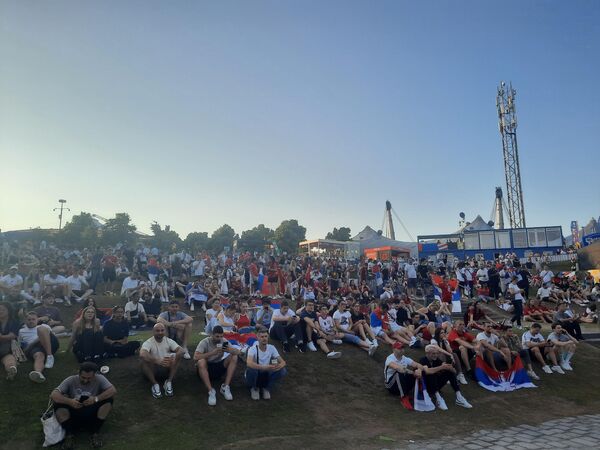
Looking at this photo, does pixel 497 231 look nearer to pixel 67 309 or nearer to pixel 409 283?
pixel 409 283

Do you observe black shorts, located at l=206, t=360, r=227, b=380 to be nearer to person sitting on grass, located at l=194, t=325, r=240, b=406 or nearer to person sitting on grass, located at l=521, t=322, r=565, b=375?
person sitting on grass, located at l=194, t=325, r=240, b=406

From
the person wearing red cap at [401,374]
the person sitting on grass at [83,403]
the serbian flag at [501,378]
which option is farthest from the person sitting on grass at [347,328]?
the person sitting on grass at [83,403]

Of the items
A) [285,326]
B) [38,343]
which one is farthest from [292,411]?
[38,343]

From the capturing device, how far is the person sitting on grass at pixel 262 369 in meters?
8.73

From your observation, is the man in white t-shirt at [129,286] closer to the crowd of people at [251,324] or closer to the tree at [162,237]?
the crowd of people at [251,324]

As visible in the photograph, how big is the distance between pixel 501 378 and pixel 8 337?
1153 centimetres

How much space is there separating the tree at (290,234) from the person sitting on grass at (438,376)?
5535cm

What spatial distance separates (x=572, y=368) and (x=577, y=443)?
21.4ft

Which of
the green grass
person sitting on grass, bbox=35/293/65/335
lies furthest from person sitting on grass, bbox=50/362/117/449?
person sitting on grass, bbox=35/293/65/335

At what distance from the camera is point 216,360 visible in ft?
29.2

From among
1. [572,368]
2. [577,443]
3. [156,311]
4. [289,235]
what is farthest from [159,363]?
[289,235]

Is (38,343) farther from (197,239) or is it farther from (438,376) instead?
(197,239)

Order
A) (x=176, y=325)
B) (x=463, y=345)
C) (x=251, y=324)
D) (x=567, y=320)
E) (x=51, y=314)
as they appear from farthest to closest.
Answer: (x=567, y=320), (x=251, y=324), (x=463, y=345), (x=51, y=314), (x=176, y=325)

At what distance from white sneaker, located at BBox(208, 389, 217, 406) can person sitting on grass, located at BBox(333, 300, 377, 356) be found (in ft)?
16.1
